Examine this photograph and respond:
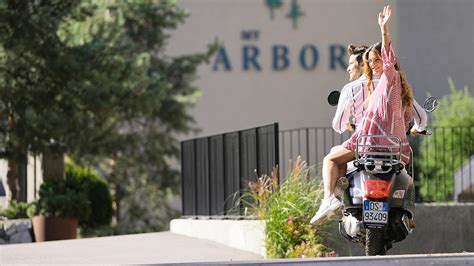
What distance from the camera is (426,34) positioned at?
136 ft

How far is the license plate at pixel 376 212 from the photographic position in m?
9.59

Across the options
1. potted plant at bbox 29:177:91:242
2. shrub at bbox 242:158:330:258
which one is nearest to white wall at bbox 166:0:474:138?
potted plant at bbox 29:177:91:242

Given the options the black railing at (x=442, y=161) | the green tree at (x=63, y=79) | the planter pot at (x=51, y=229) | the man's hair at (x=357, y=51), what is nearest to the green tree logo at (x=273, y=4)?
the black railing at (x=442, y=161)

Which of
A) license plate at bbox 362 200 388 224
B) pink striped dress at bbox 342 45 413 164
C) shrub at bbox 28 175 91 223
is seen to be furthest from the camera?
shrub at bbox 28 175 91 223

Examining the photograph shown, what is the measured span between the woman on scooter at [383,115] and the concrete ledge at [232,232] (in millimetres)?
3415

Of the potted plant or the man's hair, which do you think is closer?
the man's hair

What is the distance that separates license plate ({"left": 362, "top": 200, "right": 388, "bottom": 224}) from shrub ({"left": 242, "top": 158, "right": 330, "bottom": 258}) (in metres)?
2.93

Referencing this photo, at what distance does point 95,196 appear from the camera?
85.4 ft

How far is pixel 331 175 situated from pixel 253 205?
153 inches

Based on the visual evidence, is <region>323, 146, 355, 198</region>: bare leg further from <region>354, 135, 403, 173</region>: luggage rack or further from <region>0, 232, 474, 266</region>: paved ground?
<region>0, 232, 474, 266</region>: paved ground

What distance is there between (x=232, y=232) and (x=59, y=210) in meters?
8.90

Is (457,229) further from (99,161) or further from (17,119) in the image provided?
(99,161)

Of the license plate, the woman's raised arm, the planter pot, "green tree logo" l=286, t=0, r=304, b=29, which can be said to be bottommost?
the planter pot

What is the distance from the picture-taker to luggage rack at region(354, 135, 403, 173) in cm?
969
